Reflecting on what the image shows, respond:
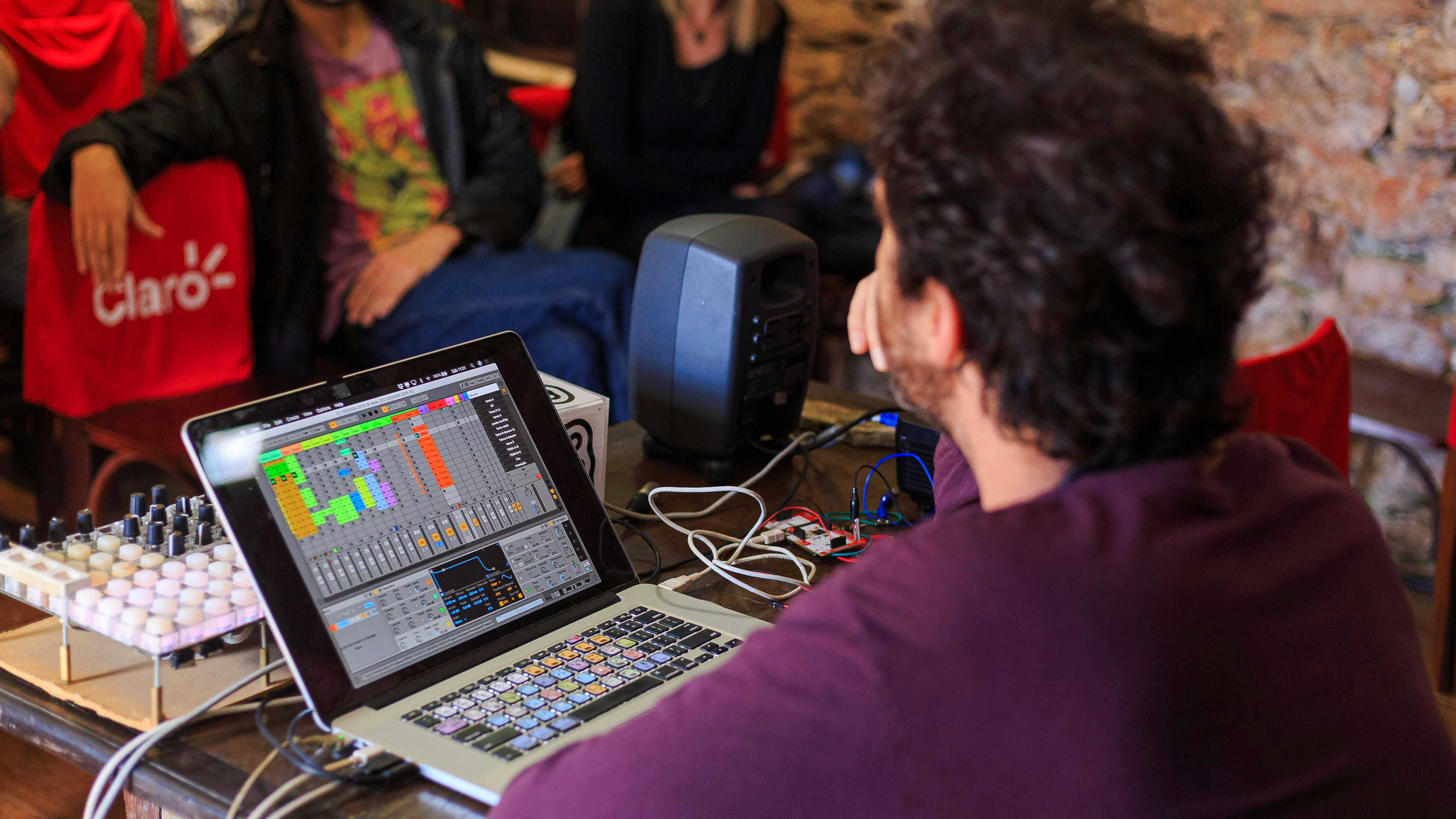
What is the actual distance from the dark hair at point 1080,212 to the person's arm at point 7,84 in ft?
4.69

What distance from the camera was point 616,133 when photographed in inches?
108

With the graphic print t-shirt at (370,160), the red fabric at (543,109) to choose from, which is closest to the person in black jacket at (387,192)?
the graphic print t-shirt at (370,160)

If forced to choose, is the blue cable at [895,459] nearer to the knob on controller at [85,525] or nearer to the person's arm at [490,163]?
the knob on controller at [85,525]

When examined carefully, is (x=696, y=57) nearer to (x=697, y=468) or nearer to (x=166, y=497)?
(x=697, y=468)

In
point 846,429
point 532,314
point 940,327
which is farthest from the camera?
point 532,314

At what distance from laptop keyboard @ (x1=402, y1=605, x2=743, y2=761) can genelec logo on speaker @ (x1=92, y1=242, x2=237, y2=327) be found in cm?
125

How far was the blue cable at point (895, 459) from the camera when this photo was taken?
4.21 ft

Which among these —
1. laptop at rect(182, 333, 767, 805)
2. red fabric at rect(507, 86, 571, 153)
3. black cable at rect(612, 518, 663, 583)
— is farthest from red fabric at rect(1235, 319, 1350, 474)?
red fabric at rect(507, 86, 571, 153)

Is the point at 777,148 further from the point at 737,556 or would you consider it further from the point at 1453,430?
the point at 737,556

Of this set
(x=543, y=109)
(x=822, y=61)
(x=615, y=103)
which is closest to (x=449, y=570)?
(x=615, y=103)

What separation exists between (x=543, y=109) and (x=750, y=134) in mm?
562

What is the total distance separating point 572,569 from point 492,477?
0.34ft

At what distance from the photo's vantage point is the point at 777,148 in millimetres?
3465

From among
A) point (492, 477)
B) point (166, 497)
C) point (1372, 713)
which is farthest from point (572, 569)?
point (1372, 713)
